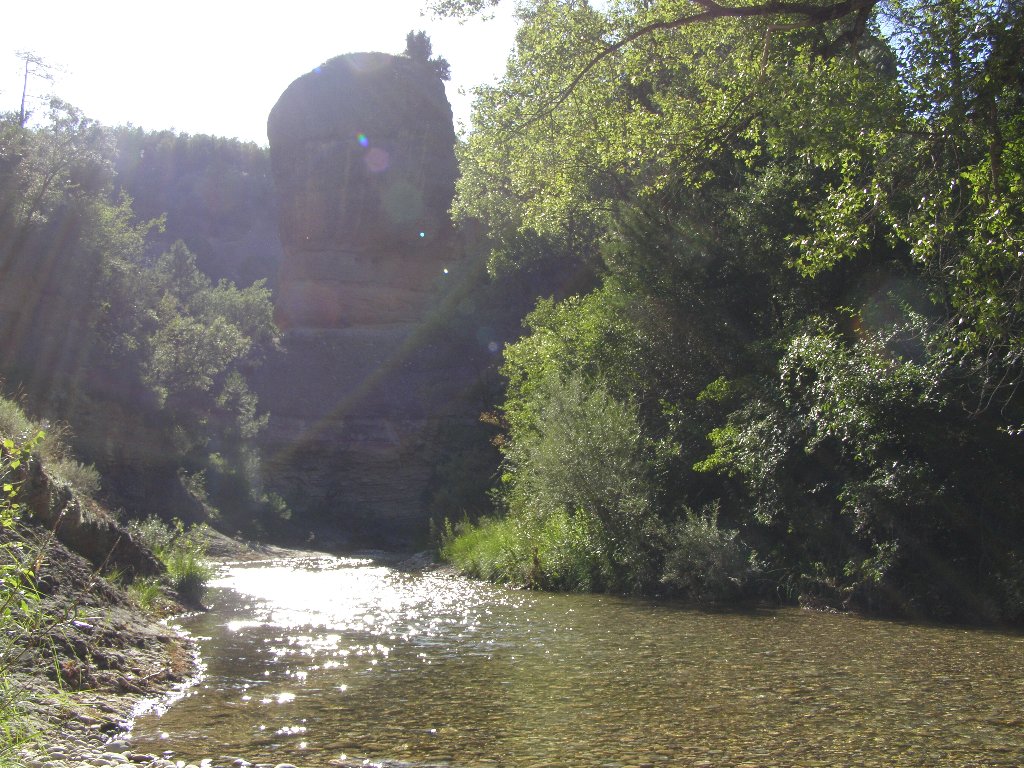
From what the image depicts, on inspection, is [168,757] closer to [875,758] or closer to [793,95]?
[875,758]

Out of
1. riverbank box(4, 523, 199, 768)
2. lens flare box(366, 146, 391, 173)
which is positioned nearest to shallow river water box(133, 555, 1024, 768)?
riverbank box(4, 523, 199, 768)

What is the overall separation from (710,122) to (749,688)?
9.51 m

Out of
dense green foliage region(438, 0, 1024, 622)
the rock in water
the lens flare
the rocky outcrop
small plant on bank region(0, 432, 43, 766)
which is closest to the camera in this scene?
small plant on bank region(0, 432, 43, 766)

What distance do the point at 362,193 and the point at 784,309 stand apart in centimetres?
3389

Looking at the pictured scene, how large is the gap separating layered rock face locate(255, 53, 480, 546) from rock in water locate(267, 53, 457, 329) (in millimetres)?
58

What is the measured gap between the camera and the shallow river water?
19.7ft

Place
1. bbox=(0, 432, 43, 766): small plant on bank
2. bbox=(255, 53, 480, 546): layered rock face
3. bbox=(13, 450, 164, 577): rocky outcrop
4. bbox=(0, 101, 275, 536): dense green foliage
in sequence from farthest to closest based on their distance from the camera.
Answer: bbox=(255, 53, 480, 546): layered rock face
bbox=(0, 101, 275, 536): dense green foliage
bbox=(13, 450, 164, 577): rocky outcrop
bbox=(0, 432, 43, 766): small plant on bank

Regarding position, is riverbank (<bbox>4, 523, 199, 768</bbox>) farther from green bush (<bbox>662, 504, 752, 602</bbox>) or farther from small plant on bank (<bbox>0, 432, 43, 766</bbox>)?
green bush (<bbox>662, 504, 752, 602</bbox>)

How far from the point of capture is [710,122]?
14.1 metres

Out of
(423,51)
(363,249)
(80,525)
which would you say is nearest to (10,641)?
(80,525)

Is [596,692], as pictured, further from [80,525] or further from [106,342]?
[106,342]

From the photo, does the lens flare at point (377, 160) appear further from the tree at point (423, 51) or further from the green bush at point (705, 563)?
the green bush at point (705, 563)

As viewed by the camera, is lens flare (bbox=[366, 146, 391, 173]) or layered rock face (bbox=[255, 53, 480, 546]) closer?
layered rock face (bbox=[255, 53, 480, 546])

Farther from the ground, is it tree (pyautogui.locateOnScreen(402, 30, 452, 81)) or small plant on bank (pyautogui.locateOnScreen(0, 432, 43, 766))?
tree (pyautogui.locateOnScreen(402, 30, 452, 81))
